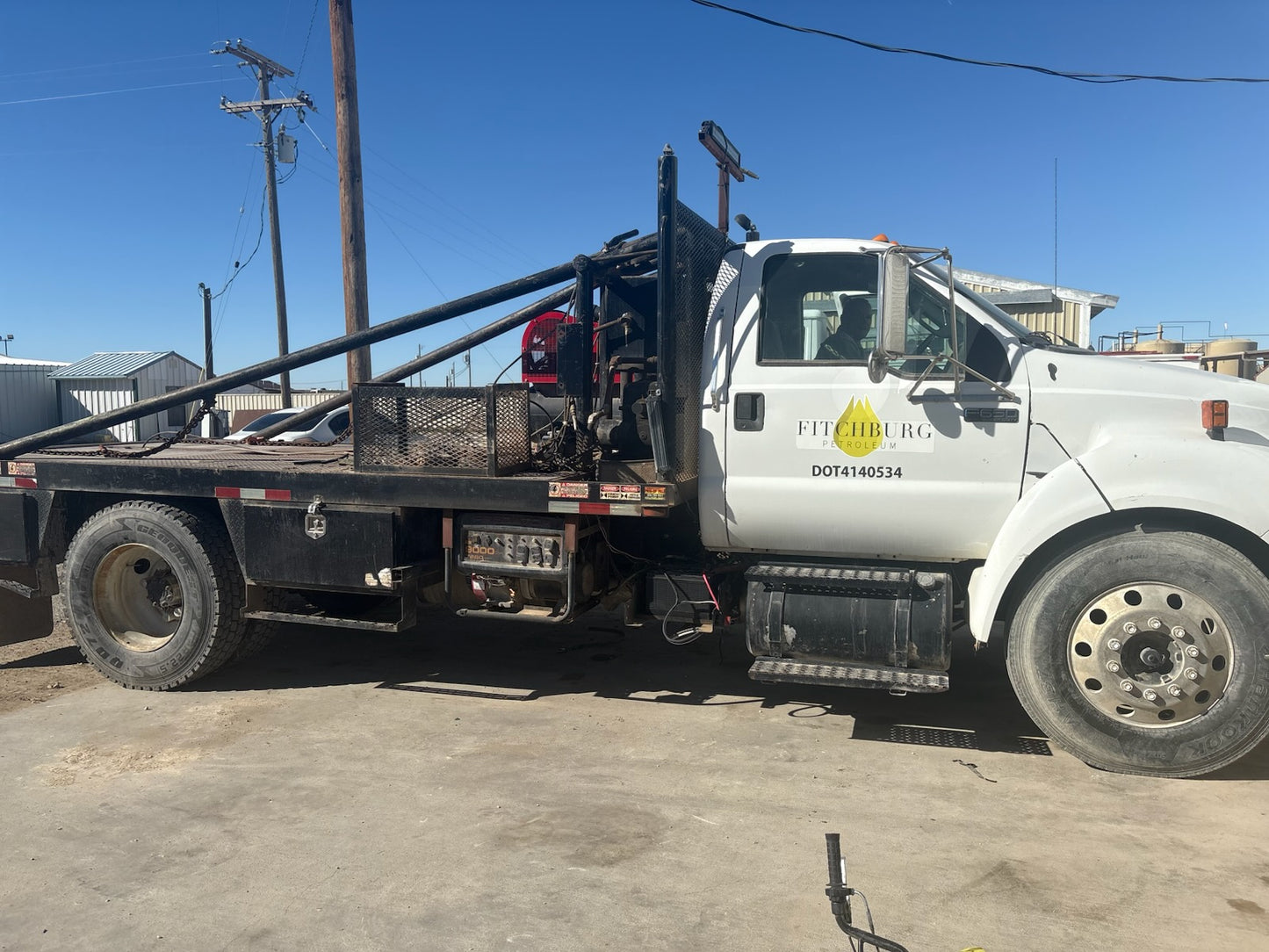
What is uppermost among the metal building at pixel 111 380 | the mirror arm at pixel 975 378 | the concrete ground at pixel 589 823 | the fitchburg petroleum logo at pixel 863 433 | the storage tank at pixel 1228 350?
the metal building at pixel 111 380

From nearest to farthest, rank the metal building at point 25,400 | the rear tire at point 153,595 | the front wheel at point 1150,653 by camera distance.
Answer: the front wheel at point 1150,653
the rear tire at point 153,595
the metal building at point 25,400

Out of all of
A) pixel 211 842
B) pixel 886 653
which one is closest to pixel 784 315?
pixel 886 653

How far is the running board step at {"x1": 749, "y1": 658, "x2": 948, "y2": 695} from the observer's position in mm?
4332

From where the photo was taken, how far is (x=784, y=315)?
4.81 metres

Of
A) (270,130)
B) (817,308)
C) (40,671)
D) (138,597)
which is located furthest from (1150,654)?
(270,130)

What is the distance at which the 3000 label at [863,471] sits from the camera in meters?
4.51

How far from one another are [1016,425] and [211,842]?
3.98 metres

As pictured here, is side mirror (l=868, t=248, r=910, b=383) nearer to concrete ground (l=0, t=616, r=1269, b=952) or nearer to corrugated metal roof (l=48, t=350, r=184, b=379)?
concrete ground (l=0, t=616, r=1269, b=952)

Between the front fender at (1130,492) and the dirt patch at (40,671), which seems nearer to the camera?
the front fender at (1130,492)

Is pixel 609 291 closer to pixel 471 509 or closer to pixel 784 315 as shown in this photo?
pixel 784 315

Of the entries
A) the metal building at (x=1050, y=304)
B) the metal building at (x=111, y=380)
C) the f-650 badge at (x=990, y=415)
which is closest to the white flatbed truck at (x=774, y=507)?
the f-650 badge at (x=990, y=415)

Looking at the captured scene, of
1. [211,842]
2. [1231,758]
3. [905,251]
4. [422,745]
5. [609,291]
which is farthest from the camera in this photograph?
[609,291]

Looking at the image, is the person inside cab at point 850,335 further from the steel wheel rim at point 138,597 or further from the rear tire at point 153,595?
the steel wheel rim at point 138,597

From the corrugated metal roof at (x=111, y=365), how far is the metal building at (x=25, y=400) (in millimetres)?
646
